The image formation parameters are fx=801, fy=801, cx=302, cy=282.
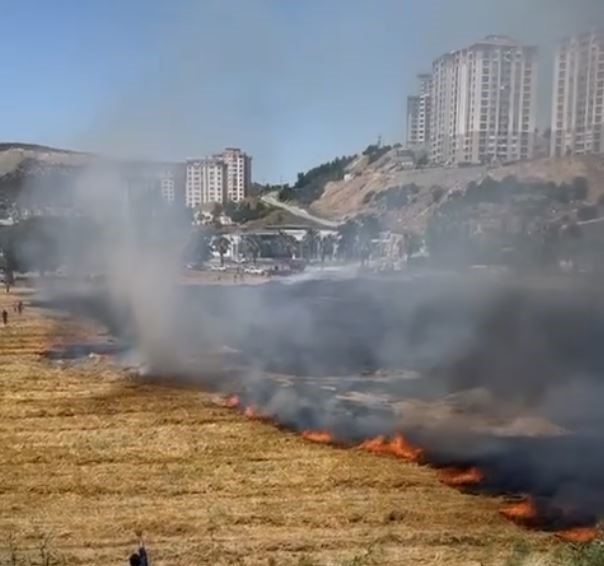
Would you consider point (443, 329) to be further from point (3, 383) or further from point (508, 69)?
point (3, 383)

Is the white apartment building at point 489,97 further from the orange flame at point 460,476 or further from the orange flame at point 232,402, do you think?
the orange flame at point 460,476

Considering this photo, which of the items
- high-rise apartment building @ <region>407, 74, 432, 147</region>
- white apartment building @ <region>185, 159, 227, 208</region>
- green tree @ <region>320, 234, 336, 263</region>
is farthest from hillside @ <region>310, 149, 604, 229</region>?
white apartment building @ <region>185, 159, 227, 208</region>

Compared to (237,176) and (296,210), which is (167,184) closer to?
(296,210)

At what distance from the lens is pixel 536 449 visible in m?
12.1

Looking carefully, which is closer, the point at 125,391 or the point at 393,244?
the point at 125,391

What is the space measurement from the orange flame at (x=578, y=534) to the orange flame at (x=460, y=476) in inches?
68.9

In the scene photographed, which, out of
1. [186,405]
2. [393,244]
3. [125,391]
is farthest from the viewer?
[393,244]

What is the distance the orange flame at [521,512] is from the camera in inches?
366

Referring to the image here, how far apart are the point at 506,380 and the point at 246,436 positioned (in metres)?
7.09

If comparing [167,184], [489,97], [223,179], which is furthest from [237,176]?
[489,97]

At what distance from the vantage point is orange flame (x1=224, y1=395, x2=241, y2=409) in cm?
1476

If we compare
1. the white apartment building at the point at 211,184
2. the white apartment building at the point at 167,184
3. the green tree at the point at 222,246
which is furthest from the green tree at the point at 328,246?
the white apartment building at the point at 167,184

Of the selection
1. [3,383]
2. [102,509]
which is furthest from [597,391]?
[3,383]

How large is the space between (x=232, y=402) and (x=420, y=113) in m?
21.6
